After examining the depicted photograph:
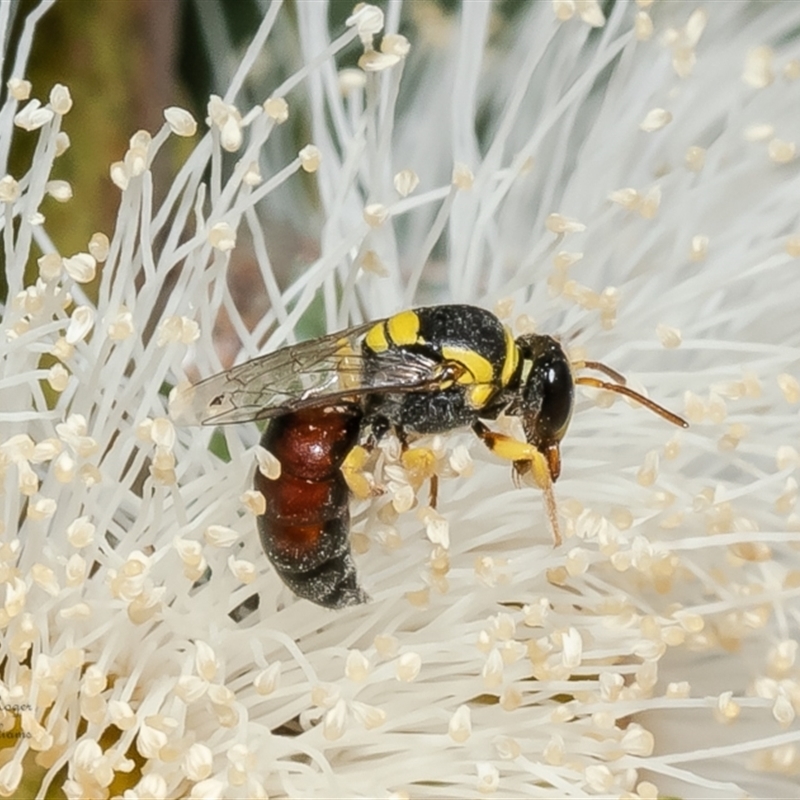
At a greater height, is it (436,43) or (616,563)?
(436,43)

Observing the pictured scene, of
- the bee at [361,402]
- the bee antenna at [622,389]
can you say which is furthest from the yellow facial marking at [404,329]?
the bee antenna at [622,389]

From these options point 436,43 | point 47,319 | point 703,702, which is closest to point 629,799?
point 703,702

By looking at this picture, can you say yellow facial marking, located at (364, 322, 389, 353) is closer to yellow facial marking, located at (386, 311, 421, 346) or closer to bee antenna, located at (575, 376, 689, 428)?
yellow facial marking, located at (386, 311, 421, 346)

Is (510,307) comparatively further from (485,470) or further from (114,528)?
(114,528)

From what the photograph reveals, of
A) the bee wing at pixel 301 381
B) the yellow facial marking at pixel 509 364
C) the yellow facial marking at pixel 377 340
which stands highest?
the yellow facial marking at pixel 377 340

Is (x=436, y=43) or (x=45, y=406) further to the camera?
(x=436, y=43)

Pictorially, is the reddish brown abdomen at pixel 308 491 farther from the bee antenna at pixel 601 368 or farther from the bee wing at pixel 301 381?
the bee antenna at pixel 601 368

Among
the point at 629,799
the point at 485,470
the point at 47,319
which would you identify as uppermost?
the point at 47,319

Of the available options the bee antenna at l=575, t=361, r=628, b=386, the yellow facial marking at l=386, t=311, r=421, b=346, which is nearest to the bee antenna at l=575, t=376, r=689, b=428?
the bee antenna at l=575, t=361, r=628, b=386
